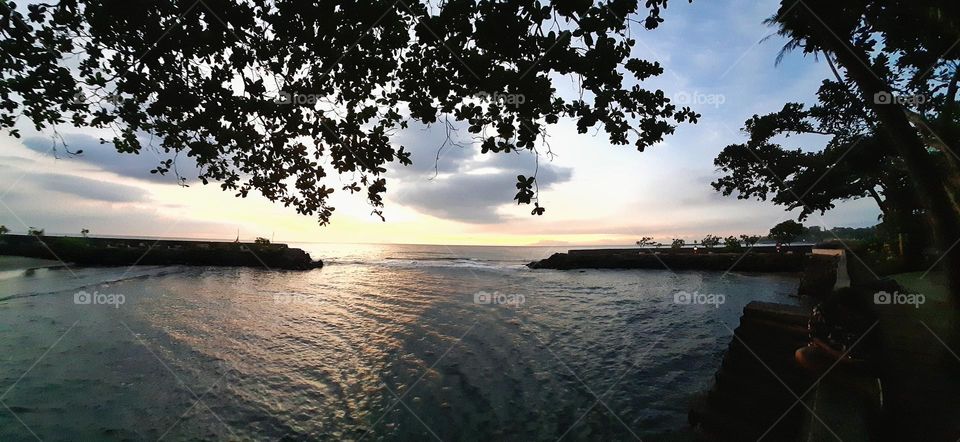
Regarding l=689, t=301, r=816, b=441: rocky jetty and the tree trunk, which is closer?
l=689, t=301, r=816, b=441: rocky jetty

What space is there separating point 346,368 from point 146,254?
3429cm

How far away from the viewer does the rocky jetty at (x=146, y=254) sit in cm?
2848

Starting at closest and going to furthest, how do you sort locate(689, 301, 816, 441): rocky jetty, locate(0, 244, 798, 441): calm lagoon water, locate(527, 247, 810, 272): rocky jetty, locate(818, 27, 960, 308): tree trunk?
locate(689, 301, 816, 441): rocky jetty
locate(818, 27, 960, 308): tree trunk
locate(0, 244, 798, 441): calm lagoon water
locate(527, 247, 810, 272): rocky jetty

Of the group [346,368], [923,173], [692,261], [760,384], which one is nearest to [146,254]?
[346,368]

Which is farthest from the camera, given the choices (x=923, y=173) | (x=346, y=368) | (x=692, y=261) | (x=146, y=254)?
(x=692, y=261)

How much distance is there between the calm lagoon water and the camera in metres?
5.51

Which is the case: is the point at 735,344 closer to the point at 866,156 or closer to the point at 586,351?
the point at 586,351

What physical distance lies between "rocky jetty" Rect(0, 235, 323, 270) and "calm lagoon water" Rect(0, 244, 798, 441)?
1673 centimetres

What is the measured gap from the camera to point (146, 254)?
1207 inches

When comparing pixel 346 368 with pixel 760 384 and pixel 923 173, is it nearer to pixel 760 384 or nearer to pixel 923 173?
pixel 760 384

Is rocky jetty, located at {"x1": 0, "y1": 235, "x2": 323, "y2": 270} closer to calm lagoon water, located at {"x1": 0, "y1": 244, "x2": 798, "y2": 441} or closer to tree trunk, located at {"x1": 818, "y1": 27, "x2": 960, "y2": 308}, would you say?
calm lagoon water, located at {"x1": 0, "y1": 244, "x2": 798, "y2": 441}

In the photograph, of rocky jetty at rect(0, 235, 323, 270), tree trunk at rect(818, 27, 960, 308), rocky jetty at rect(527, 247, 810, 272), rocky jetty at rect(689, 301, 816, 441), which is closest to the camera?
rocky jetty at rect(689, 301, 816, 441)

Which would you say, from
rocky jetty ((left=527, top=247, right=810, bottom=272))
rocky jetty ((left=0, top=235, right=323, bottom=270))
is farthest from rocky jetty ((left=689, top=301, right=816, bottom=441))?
rocky jetty ((left=0, top=235, right=323, bottom=270))

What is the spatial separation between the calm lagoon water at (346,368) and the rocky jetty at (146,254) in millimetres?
16727
